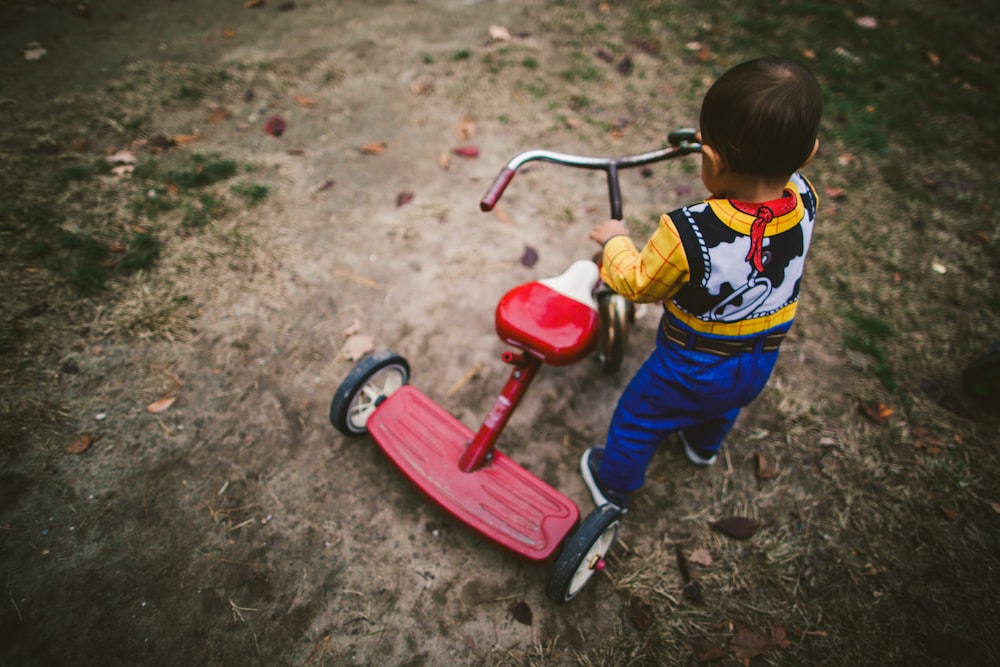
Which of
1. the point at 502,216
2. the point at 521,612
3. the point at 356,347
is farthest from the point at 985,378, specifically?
the point at 356,347

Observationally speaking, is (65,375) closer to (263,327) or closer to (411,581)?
(263,327)

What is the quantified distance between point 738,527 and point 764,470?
12.4 inches

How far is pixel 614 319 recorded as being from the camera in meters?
2.00

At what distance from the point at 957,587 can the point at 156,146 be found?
14.9 ft

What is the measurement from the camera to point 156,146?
306cm

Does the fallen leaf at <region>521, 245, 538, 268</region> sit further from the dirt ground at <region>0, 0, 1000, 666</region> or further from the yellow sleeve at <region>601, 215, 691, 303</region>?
the yellow sleeve at <region>601, 215, 691, 303</region>

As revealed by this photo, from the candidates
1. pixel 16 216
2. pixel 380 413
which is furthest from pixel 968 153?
pixel 16 216

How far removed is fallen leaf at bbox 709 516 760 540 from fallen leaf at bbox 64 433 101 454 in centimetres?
257

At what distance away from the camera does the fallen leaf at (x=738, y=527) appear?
2.01 metres

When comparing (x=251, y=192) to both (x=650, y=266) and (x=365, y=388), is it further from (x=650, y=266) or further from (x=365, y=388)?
(x=650, y=266)

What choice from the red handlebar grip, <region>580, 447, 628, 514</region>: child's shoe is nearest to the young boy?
<region>580, 447, 628, 514</region>: child's shoe

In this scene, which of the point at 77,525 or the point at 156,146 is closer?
the point at 77,525

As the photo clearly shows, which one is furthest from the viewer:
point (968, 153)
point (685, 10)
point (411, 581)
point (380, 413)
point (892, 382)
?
point (685, 10)

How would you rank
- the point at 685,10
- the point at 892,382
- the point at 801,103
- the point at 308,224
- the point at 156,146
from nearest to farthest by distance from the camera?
1. the point at 801,103
2. the point at 892,382
3. the point at 308,224
4. the point at 156,146
5. the point at 685,10
